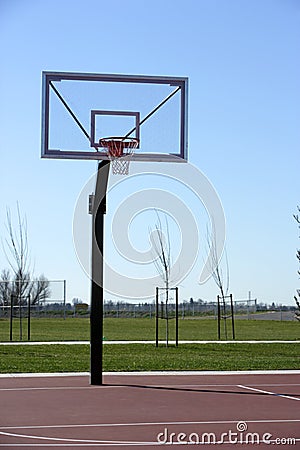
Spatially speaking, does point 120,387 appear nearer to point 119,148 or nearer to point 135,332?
point 119,148

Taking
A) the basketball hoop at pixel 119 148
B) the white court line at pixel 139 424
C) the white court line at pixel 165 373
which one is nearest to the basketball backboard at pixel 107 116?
the basketball hoop at pixel 119 148

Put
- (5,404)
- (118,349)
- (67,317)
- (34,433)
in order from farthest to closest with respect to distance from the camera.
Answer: (67,317), (118,349), (5,404), (34,433)

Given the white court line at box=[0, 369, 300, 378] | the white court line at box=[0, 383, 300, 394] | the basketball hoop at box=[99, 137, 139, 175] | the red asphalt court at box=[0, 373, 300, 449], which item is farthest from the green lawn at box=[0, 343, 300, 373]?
the basketball hoop at box=[99, 137, 139, 175]

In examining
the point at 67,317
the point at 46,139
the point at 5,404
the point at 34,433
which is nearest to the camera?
the point at 34,433

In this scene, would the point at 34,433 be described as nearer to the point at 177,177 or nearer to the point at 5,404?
the point at 5,404

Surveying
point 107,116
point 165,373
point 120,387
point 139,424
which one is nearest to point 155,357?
point 165,373

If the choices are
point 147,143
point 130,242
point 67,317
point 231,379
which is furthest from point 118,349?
point 67,317

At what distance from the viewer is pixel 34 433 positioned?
10031 mm

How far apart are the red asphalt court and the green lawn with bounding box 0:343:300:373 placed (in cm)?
154

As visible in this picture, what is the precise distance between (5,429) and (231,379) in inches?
261

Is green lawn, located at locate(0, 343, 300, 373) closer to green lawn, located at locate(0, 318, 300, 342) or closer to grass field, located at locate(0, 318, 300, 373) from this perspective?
grass field, located at locate(0, 318, 300, 373)

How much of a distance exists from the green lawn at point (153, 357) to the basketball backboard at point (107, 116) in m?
5.22

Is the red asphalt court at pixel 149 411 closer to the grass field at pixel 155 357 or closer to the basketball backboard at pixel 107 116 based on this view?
the grass field at pixel 155 357

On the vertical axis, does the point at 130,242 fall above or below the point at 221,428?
above
